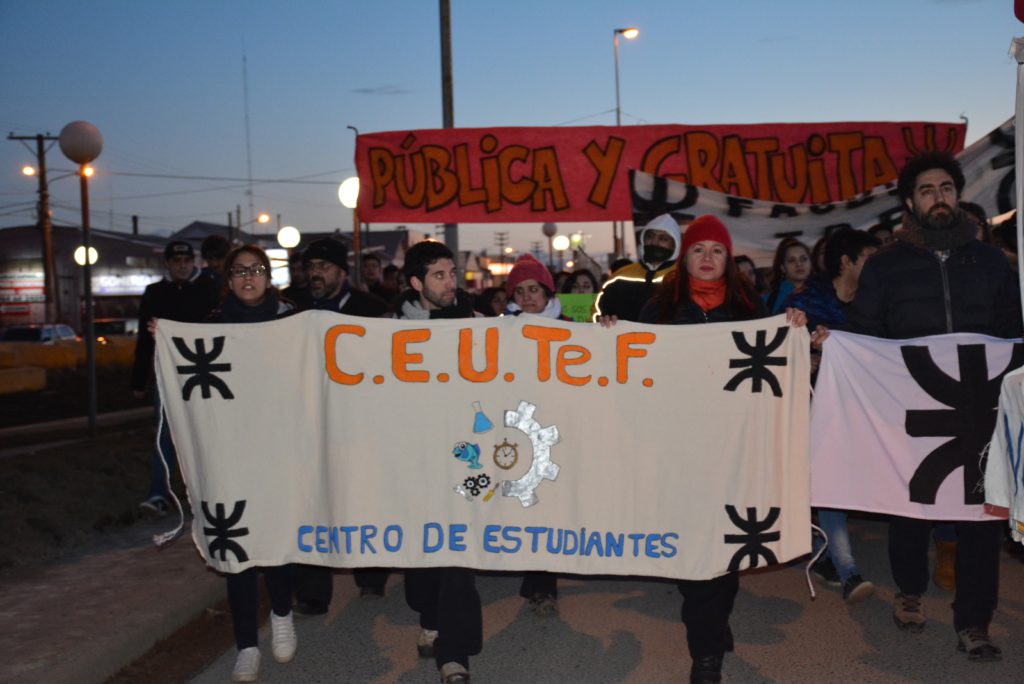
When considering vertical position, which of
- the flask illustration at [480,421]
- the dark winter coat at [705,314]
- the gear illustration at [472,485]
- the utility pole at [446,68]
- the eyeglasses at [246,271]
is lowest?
the gear illustration at [472,485]

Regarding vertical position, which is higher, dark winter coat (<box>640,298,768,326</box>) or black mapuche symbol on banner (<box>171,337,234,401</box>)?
dark winter coat (<box>640,298,768,326</box>)

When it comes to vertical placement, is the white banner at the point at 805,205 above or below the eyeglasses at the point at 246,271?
above

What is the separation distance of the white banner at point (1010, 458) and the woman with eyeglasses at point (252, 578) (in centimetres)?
316

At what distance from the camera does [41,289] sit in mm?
65250

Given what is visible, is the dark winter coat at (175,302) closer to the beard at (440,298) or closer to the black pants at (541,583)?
the beard at (440,298)

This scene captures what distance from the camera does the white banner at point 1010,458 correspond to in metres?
4.09

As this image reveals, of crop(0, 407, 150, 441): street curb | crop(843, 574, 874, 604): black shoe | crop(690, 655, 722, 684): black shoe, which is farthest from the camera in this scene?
crop(0, 407, 150, 441): street curb

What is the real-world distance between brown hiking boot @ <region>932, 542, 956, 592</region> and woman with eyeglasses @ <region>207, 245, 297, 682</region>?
3.59 m

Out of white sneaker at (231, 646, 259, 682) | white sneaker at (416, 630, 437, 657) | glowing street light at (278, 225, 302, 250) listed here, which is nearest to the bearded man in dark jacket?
white sneaker at (416, 630, 437, 657)

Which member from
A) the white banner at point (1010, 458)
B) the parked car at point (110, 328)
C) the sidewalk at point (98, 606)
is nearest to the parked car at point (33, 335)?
the parked car at point (110, 328)

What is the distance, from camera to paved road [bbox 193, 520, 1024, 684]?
15.9 feet

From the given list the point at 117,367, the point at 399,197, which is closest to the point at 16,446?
the point at 399,197

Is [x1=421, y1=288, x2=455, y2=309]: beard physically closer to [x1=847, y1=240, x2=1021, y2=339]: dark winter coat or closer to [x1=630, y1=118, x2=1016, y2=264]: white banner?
[x1=847, y1=240, x2=1021, y2=339]: dark winter coat

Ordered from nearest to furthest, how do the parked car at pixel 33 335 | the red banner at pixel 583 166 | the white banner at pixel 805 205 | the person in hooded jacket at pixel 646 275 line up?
the person in hooded jacket at pixel 646 275
the white banner at pixel 805 205
the red banner at pixel 583 166
the parked car at pixel 33 335
